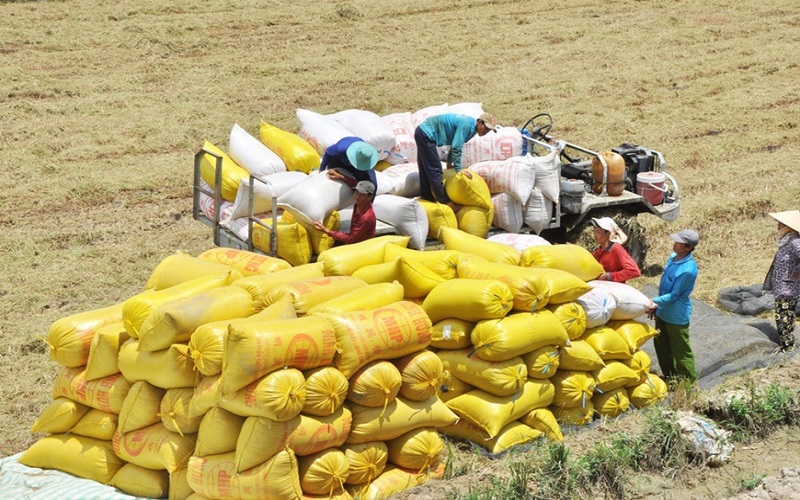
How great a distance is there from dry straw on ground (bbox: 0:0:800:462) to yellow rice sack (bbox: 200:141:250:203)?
145 centimetres

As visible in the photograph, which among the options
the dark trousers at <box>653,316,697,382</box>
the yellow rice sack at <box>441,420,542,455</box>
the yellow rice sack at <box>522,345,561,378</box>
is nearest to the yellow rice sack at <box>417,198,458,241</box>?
the dark trousers at <box>653,316,697,382</box>

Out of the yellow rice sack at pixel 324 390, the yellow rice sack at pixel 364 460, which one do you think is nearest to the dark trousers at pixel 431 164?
the yellow rice sack at pixel 364 460

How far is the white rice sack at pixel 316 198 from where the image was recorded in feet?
27.0

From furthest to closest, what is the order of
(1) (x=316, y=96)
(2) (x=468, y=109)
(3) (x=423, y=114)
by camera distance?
(1) (x=316, y=96) → (2) (x=468, y=109) → (3) (x=423, y=114)

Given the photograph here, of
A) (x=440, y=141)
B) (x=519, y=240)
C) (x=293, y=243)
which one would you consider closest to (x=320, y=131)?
(x=440, y=141)

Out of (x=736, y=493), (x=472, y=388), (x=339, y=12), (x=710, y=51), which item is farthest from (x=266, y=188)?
(x=710, y=51)

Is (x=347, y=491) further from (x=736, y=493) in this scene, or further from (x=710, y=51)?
(x=710, y=51)

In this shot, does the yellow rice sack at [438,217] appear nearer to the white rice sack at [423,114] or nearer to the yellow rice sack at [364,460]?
the white rice sack at [423,114]

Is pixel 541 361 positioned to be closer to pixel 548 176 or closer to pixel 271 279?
pixel 271 279

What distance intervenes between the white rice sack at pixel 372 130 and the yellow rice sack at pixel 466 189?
997 mm

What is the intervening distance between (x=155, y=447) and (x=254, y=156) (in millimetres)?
3979

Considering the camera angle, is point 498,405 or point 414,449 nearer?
point 414,449

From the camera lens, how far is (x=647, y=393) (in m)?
7.27

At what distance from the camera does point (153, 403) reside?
5973mm
